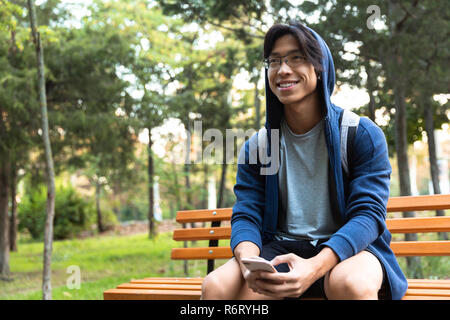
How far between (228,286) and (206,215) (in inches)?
53.8

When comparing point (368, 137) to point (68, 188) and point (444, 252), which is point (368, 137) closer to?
point (444, 252)

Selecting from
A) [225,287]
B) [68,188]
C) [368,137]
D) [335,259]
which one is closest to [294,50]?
[368,137]

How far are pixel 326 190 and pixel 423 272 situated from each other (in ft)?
16.4

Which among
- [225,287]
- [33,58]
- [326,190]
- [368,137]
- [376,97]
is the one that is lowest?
[225,287]

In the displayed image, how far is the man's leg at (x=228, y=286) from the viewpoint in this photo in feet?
6.67

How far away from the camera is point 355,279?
1.83 metres

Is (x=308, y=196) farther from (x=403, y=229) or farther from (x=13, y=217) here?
(x=13, y=217)

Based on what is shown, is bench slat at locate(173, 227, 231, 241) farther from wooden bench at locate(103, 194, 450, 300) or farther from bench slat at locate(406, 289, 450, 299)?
bench slat at locate(406, 289, 450, 299)

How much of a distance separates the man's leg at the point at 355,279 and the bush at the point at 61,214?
56.3 feet

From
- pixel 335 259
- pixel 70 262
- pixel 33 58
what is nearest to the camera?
pixel 335 259

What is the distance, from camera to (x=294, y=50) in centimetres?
220

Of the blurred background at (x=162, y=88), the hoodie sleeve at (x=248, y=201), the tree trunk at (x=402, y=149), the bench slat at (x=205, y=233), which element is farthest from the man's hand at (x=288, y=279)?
the tree trunk at (x=402, y=149)
